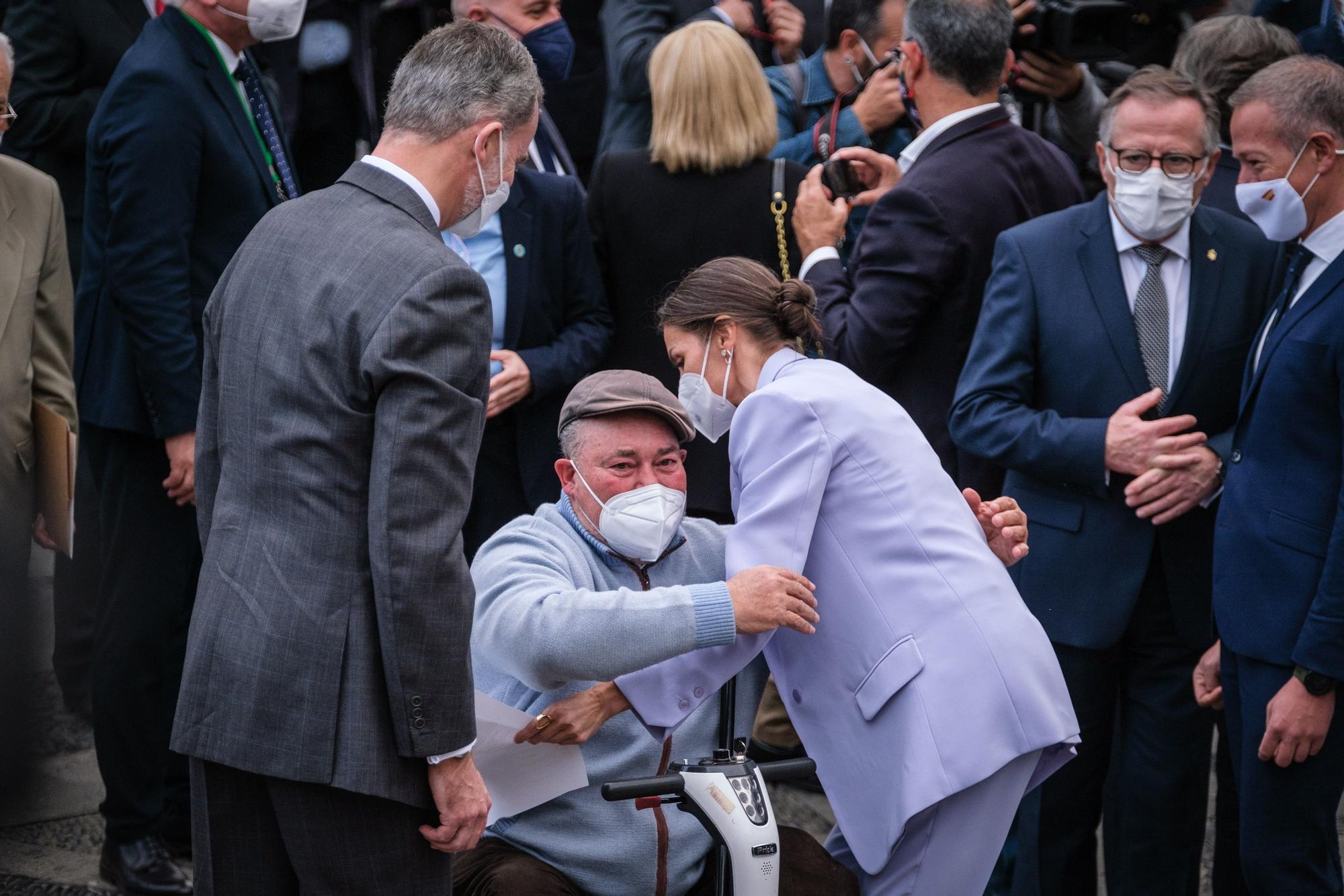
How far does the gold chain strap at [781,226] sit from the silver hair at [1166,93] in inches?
39.7

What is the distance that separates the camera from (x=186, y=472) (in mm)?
3811

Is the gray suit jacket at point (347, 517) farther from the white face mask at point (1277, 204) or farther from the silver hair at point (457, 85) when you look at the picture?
the white face mask at point (1277, 204)

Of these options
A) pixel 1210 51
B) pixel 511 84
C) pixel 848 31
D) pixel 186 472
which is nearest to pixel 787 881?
pixel 511 84

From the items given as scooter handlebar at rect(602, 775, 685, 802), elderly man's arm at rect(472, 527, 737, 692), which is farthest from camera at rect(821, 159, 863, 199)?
scooter handlebar at rect(602, 775, 685, 802)

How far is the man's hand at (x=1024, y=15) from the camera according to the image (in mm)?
4676

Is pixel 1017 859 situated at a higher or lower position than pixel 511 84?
lower

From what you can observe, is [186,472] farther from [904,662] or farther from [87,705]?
[904,662]

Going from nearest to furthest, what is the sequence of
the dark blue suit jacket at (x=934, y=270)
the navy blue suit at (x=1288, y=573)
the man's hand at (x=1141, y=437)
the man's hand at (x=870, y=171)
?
the navy blue suit at (x=1288, y=573) → the man's hand at (x=1141, y=437) → the dark blue suit jacket at (x=934, y=270) → the man's hand at (x=870, y=171)

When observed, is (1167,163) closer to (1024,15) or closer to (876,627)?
(1024,15)

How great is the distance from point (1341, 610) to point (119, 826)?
291cm

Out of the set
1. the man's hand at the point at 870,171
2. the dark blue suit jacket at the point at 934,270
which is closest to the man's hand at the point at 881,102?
the man's hand at the point at 870,171

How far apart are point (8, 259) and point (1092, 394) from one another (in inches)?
103

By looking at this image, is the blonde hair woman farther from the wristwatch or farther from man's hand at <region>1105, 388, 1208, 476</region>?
the wristwatch

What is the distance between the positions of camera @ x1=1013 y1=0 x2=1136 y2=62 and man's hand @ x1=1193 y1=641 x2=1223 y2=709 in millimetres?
1919
